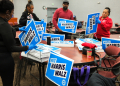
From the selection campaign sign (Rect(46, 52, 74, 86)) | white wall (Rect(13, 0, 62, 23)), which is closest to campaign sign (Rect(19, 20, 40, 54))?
campaign sign (Rect(46, 52, 74, 86))

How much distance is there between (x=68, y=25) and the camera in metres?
2.97

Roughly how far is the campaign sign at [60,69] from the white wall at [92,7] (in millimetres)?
8769

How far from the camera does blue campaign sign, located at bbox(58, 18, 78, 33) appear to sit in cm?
290

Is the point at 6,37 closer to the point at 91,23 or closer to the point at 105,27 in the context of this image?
the point at 91,23

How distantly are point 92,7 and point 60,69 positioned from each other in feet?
33.2

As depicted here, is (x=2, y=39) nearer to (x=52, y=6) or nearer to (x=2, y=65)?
(x=2, y=65)

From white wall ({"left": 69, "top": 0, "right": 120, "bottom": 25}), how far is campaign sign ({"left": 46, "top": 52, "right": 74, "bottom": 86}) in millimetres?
8769

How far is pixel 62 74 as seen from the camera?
4.17ft

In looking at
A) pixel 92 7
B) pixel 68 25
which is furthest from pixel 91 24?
pixel 92 7

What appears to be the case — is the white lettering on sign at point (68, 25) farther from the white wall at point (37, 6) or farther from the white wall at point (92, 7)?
the white wall at point (37, 6)

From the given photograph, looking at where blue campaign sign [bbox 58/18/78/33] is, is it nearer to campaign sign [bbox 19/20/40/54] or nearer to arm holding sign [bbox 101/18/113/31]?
arm holding sign [bbox 101/18/113/31]

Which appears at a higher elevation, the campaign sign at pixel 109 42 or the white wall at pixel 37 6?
the white wall at pixel 37 6

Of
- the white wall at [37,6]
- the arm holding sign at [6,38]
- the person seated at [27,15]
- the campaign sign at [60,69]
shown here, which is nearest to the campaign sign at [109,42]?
the campaign sign at [60,69]

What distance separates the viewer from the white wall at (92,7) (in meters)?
8.86
